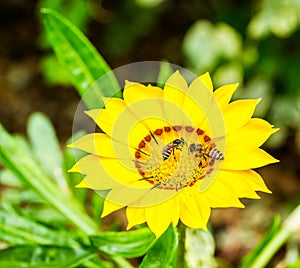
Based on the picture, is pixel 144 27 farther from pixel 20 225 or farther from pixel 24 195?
pixel 20 225

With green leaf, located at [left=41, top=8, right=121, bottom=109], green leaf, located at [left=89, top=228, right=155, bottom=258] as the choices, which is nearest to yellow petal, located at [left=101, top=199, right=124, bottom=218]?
green leaf, located at [left=89, top=228, right=155, bottom=258]

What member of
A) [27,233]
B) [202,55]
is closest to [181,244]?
[27,233]

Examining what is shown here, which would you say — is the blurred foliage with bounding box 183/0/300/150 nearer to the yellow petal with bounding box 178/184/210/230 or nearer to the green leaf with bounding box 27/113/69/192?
the green leaf with bounding box 27/113/69/192

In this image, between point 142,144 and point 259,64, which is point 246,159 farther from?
point 259,64

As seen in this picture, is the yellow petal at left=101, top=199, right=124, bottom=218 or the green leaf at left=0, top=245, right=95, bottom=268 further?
the green leaf at left=0, top=245, right=95, bottom=268

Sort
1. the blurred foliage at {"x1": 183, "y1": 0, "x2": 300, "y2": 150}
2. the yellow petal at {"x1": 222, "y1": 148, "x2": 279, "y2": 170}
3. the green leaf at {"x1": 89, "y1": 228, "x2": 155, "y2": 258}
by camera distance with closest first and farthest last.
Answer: the yellow petal at {"x1": 222, "y1": 148, "x2": 279, "y2": 170} → the green leaf at {"x1": 89, "y1": 228, "x2": 155, "y2": 258} → the blurred foliage at {"x1": 183, "y1": 0, "x2": 300, "y2": 150}

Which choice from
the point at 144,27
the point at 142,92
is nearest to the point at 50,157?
the point at 142,92
